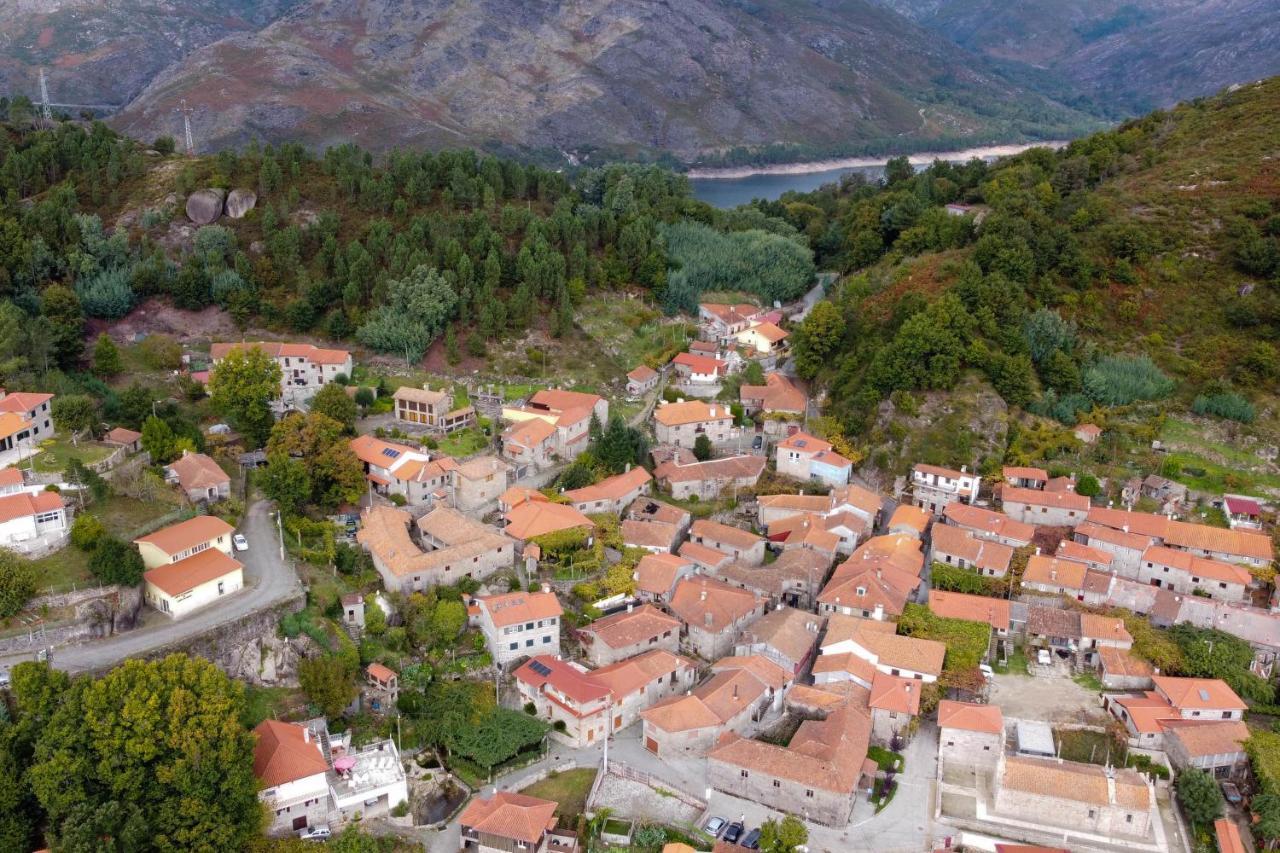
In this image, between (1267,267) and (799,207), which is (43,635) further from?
(799,207)

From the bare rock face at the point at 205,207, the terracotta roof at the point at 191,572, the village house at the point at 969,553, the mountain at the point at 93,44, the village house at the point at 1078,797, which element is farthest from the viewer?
the mountain at the point at 93,44

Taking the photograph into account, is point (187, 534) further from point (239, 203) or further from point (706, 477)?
point (239, 203)

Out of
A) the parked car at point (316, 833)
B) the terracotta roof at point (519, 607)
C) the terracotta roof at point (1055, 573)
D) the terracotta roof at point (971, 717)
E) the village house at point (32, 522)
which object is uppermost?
the village house at point (32, 522)

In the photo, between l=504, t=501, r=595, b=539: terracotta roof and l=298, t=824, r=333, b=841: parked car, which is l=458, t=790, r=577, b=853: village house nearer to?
l=298, t=824, r=333, b=841: parked car

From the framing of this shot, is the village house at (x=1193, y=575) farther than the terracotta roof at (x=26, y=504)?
Yes

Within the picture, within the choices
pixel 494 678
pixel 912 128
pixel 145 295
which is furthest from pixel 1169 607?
pixel 912 128

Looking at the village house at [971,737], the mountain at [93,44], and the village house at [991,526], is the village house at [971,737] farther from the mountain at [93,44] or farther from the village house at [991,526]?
the mountain at [93,44]

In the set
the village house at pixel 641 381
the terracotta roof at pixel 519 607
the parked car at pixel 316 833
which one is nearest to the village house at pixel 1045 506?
the village house at pixel 641 381

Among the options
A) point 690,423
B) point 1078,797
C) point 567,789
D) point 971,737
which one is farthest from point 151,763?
point 690,423
